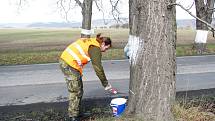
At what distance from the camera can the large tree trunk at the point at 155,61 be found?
487 cm

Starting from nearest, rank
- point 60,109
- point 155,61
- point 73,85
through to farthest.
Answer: point 155,61 < point 73,85 < point 60,109

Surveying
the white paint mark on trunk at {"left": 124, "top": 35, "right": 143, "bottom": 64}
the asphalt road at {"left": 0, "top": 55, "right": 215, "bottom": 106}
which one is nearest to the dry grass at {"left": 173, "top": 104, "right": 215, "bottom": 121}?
Answer: the white paint mark on trunk at {"left": 124, "top": 35, "right": 143, "bottom": 64}

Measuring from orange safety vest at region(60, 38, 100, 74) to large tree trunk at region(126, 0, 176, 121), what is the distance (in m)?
1.11

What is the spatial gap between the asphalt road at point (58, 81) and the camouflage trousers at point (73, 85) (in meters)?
1.84

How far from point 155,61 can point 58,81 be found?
5.98 m

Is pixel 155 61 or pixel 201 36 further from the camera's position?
pixel 201 36

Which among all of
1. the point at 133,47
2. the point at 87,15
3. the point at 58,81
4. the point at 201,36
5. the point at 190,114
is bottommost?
the point at 58,81

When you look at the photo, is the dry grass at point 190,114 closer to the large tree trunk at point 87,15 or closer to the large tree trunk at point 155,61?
the large tree trunk at point 155,61

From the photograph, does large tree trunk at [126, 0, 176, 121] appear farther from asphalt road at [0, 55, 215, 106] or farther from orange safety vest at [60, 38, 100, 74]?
asphalt road at [0, 55, 215, 106]

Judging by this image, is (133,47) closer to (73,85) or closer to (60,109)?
(73,85)

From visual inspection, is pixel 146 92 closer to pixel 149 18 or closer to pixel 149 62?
pixel 149 62

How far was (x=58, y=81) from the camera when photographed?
10523 mm

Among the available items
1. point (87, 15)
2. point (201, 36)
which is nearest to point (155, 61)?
point (87, 15)

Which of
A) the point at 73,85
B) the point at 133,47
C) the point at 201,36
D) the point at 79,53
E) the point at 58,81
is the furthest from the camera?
the point at 201,36
